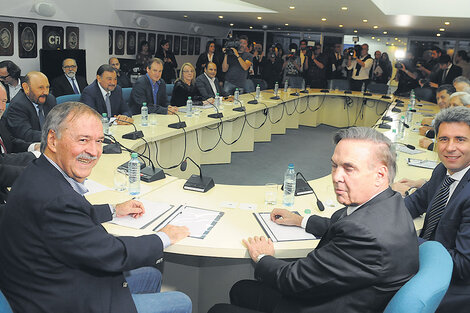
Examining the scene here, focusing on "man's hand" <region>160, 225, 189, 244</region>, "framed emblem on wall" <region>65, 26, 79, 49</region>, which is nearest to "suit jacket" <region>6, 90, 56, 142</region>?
"man's hand" <region>160, 225, 189, 244</region>

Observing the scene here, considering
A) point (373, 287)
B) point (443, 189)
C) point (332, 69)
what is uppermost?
point (332, 69)

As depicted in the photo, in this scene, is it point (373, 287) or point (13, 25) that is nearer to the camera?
point (373, 287)

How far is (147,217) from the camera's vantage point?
2146 mm

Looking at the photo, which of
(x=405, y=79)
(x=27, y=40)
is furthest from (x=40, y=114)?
(x=405, y=79)

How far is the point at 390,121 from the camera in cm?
551

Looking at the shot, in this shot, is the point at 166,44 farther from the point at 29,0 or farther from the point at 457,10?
the point at 457,10

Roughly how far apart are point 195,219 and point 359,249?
102cm

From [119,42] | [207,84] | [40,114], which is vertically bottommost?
[40,114]

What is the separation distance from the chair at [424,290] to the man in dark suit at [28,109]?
3387mm

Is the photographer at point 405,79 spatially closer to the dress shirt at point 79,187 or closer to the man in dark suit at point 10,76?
the man in dark suit at point 10,76

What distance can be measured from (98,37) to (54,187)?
27.0ft

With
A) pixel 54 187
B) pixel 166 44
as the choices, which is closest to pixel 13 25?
pixel 166 44

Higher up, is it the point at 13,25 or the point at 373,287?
the point at 13,25

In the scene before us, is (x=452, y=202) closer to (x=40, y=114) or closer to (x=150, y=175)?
(x=150, y=175)
